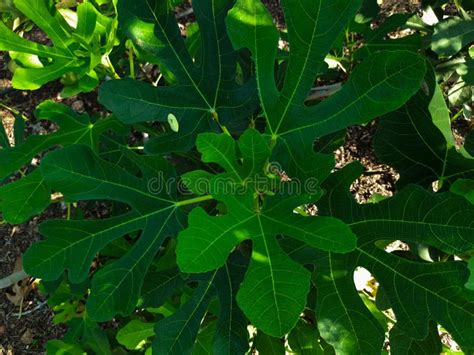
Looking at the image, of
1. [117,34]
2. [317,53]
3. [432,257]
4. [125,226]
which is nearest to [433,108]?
[317,53]

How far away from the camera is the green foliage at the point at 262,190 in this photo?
1.25 meters

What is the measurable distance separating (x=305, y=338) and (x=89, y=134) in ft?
3.50

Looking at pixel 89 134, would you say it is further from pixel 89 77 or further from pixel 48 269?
pixel 48 269

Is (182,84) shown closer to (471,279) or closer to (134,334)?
(471,279)

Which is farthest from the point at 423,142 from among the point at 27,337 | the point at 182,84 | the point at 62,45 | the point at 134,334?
the point at 27,337

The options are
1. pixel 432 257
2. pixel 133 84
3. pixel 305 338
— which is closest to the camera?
pixel 133 84

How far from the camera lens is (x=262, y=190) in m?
1.36

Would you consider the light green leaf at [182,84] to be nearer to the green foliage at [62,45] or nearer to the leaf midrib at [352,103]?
the leaf midrib at [352,103]

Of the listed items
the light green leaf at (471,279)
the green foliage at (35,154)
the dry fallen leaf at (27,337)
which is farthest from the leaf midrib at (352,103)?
the dry fallen leaf at (27,337)

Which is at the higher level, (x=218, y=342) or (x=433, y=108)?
(x=433, y=108)

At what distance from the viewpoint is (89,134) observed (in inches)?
71.8

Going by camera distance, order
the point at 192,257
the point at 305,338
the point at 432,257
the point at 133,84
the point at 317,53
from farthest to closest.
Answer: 1. the point at 305,338
2. the point at 432,257
3. the point at 133,84
4. the point at 317,53
5. the point at 192,257

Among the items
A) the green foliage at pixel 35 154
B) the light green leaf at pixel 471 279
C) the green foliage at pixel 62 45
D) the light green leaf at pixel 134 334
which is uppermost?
the green foliage at pixel 62 45

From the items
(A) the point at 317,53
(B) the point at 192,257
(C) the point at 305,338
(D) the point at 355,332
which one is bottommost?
(C) the point at 305,338
